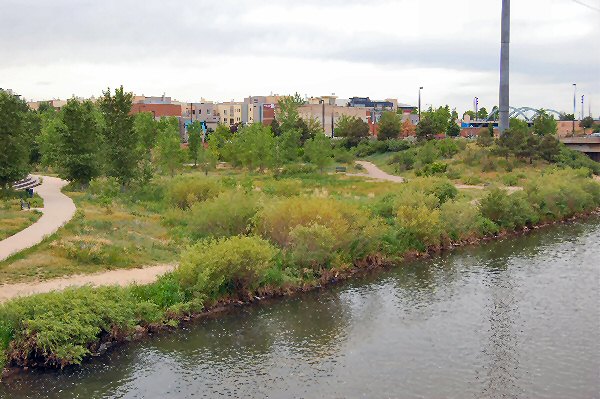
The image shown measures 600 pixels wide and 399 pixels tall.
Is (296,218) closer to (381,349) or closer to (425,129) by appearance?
(381,349)

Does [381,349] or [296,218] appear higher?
[296,218]

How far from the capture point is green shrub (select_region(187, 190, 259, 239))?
3484 centimetres

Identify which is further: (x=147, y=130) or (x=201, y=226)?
(x=147, y=130)

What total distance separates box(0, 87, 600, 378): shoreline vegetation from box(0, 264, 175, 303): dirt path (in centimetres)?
77

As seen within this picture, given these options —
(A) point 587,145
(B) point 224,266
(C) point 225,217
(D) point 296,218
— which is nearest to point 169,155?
(C) point 225,217

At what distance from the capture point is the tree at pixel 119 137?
172 ft

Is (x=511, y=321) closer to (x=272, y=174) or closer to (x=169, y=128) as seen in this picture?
(x=272, y=174)

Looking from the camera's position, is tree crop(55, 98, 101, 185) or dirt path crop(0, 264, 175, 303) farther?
tree crop(55, 98, 101, 185)

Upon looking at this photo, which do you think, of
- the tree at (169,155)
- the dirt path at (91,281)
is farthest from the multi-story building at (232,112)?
the dirt path at (91,281)

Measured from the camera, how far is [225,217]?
34875 millimetres

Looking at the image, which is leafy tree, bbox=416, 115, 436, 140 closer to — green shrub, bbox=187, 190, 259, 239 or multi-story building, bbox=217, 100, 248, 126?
green shrub, bbox=187, 190, 259, 239

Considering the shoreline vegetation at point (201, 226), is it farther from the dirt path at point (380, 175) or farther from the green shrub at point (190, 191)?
the dirt path at point (380, 175)

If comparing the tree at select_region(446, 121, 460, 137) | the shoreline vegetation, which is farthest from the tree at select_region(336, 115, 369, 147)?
the shoreline vegetation

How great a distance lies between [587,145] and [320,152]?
132 ft
